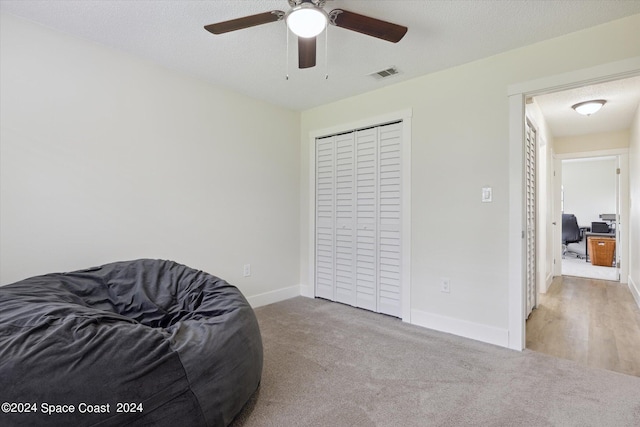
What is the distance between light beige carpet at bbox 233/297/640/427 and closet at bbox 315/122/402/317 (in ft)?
2.39

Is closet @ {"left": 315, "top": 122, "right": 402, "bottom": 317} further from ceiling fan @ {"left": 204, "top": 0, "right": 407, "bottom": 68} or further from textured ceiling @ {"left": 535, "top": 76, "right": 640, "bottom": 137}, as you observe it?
textured ceiling @ {"left": 535, "top": 76, "right": 640, "bottom": 137}

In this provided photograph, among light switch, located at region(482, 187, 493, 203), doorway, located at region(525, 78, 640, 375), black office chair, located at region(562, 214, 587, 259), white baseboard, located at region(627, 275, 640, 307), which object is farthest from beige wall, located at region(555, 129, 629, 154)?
light switch, located at region(482, 187, 493, 203)

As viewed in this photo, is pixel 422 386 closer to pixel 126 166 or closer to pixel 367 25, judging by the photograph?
pixel 367 25

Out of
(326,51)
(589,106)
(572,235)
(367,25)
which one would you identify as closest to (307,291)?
(326,51)

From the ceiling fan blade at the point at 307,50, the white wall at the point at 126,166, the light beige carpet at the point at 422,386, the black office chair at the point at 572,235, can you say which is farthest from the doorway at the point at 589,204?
the ceiling fan blade at the point at 307,50

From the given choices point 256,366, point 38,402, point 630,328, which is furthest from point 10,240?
point 630,328

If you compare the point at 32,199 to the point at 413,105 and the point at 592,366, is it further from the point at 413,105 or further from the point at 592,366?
the point at 592,366

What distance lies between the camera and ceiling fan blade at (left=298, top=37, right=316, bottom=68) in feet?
6.61

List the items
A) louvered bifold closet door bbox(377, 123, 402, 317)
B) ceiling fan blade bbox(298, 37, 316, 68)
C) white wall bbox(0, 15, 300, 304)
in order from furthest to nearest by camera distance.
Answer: louvered bifold closet door bbox(377, 123, 402, 317) → white wall bbox(0, 15, 300, 304) → ceiling fan blade bbox(298, 37, 316, 68)

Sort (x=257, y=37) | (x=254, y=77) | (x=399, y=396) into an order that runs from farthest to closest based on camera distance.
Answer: (x=254, y=77) < (x=257, y=37) < (x=399, y=396)

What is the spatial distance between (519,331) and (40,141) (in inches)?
147

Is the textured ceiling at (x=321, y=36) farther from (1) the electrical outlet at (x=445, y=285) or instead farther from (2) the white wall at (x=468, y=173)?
(1) the electrical outlet at (x=445, y=285)

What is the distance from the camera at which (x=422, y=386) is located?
2033 millimetres

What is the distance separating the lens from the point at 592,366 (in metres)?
2.33
